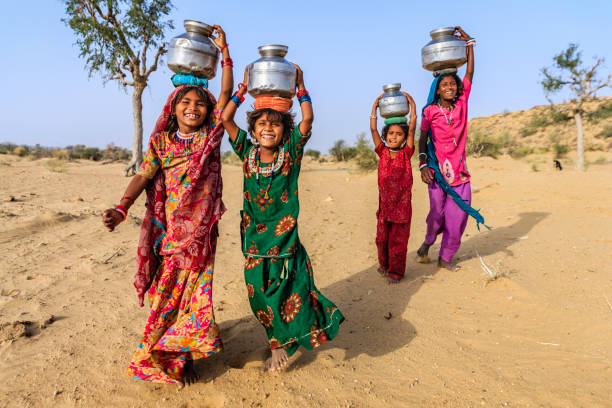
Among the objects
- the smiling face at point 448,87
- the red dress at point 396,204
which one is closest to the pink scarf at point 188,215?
the red dress at point 396,204

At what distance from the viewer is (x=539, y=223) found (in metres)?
7.20

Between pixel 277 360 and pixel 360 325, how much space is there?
1.05 meters

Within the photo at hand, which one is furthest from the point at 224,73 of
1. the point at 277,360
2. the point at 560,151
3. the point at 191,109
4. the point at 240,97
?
the point at 560,151

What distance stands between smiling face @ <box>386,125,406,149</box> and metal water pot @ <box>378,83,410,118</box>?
0.15m

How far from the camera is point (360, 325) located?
358 centimetres

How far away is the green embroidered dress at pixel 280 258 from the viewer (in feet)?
8.99

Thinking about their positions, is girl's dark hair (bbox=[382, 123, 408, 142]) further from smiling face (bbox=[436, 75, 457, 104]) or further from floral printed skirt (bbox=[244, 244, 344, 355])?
floral printed skirt (bbox=[244, 244, 344, 355])

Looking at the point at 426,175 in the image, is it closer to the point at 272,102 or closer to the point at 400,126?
the point at 400,126

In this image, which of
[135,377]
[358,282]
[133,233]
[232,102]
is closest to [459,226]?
[358,282]

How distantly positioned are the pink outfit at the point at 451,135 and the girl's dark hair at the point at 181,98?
2.91 metres

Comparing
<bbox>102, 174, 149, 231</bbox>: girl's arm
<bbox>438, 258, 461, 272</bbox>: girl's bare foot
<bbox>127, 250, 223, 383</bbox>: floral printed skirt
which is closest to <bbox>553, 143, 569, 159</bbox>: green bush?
<bbox>438, 258, 461, 272</bbox>: girl's bare foot

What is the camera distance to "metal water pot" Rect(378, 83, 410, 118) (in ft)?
13.8

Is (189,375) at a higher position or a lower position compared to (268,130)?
lower

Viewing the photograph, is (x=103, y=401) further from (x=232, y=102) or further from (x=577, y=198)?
(x=577, y=198)
